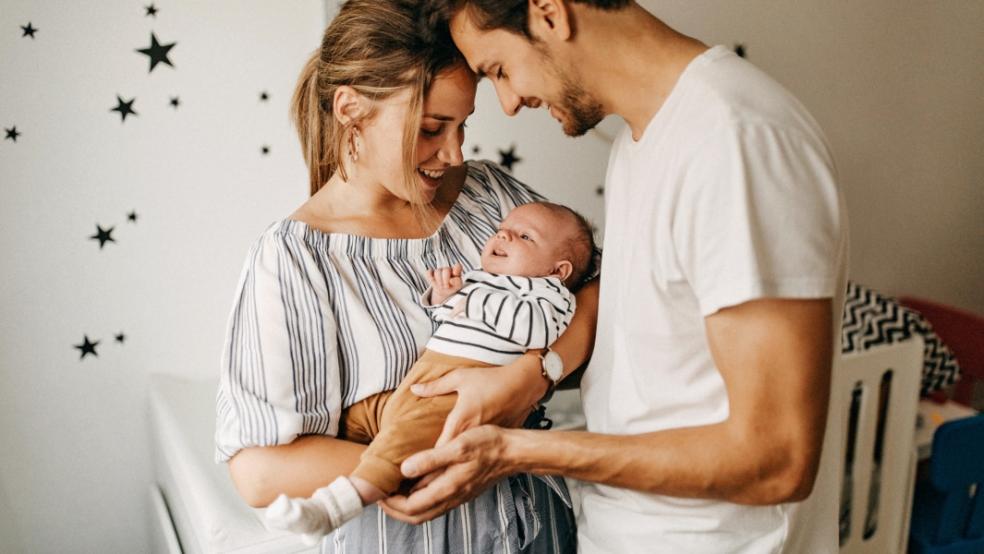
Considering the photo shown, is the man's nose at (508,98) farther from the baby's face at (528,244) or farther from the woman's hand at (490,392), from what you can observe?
the woman's hand at (490,392)

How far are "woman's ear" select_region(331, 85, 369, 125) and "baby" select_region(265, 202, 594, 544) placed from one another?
0.27 meters

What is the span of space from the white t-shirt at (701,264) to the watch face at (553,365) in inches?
2.0

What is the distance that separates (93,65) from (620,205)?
3.91ft

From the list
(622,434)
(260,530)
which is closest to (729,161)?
(622,434)

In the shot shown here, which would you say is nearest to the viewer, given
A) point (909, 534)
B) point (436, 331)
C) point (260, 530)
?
point (436, 331)

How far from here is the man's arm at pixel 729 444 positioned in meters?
0.85

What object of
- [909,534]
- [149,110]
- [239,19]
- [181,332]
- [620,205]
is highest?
[239,19]

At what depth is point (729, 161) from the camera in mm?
852

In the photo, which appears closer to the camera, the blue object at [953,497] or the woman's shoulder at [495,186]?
the woman's shoulder at [495,186]

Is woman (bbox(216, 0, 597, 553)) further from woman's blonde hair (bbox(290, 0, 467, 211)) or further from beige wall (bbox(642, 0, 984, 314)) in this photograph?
beige wall (bbox(642, 0, 984, 314))

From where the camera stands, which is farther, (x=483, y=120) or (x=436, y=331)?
(x=483, y=120)

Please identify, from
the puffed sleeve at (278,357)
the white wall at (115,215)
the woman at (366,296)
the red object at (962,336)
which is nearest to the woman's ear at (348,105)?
the woman at (366,296)

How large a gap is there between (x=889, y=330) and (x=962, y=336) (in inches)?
32.4

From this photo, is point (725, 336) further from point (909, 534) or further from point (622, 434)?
point (909, 534)
